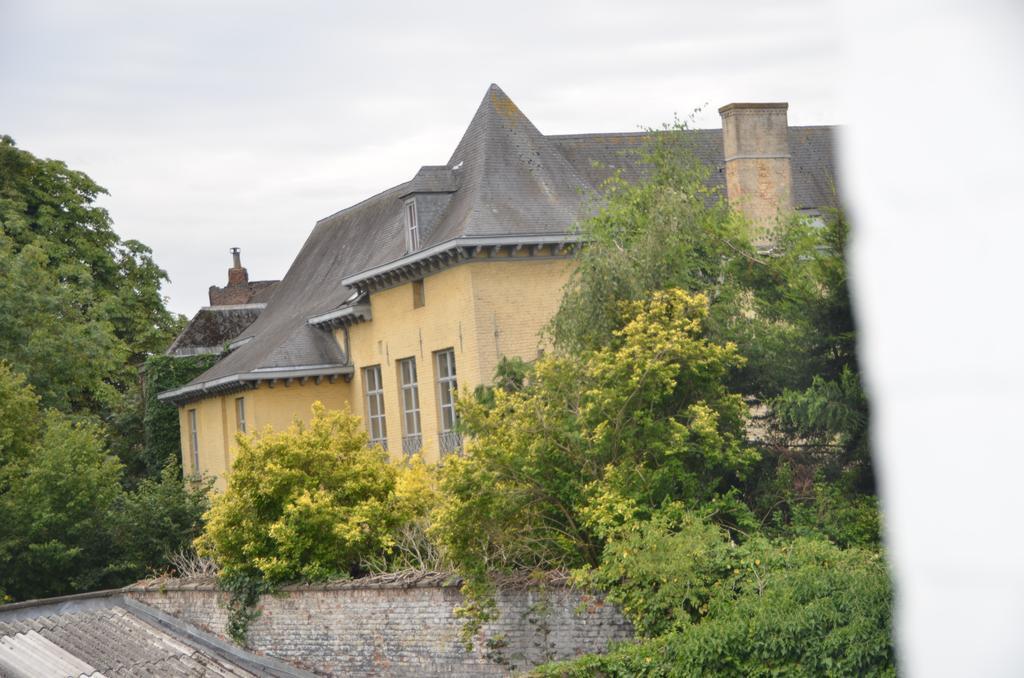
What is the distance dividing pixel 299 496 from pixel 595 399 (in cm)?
574

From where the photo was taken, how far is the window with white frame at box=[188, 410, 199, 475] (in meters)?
33.5

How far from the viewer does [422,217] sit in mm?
24922

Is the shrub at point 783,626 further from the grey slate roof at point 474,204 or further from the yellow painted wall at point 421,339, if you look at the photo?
the yellow painted wall at point 421,339

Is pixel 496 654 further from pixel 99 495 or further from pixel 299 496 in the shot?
pixel 99 495

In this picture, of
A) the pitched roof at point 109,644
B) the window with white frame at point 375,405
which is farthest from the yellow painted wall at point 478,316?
the pitched roof at point 109,644

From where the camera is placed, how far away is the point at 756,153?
92.7 ft

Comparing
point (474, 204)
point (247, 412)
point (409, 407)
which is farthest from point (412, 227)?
point (247, 412)

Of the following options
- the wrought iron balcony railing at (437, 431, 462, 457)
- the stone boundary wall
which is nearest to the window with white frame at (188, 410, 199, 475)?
the wrought iron balcony railing at (437, 431, 462, 457)

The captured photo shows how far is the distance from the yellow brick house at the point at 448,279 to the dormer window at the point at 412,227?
0.10 ft

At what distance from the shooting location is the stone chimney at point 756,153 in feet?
92.1

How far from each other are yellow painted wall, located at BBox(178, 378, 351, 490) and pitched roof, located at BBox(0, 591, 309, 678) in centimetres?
414

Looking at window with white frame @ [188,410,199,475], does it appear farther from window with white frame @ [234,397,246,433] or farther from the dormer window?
the dormer window

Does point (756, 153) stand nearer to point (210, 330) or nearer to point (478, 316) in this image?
point (478, 316)

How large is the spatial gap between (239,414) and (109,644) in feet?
32.7
